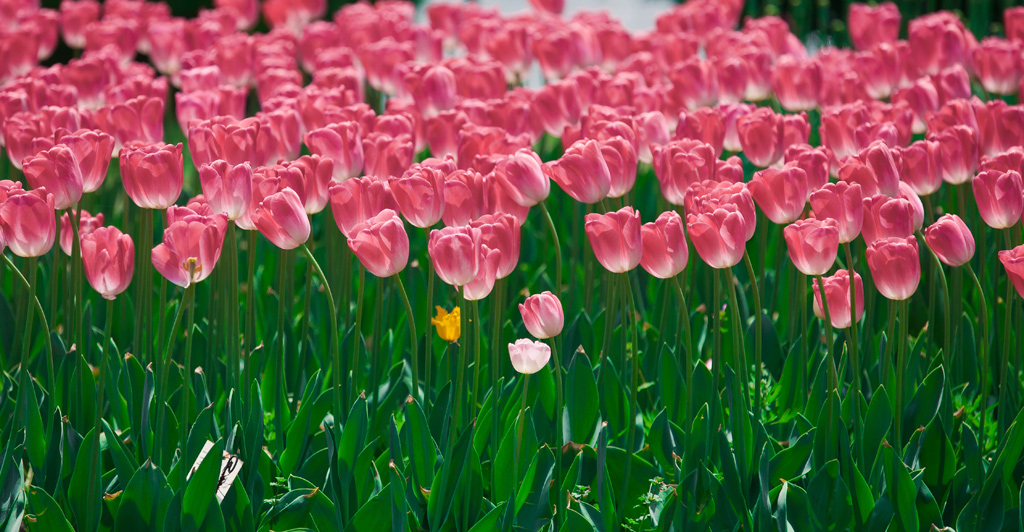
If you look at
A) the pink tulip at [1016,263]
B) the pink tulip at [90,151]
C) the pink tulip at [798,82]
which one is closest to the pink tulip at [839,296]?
the pink tulip at [1016,263]

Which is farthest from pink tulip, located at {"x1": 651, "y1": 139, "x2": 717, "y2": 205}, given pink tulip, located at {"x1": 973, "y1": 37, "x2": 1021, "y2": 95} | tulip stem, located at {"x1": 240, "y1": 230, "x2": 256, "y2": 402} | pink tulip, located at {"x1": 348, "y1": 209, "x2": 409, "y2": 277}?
pink tulip, located at {"x1": 973, "y1": 37, "x2": 1021, "y2": 95}

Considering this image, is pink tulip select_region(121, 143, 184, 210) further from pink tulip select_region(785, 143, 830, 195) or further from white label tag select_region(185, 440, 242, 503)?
pink tulip select_region(785, 143, 830, 195)

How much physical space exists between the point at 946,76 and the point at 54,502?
10.0 ft

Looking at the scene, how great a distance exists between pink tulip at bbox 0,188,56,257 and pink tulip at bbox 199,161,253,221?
0.31 meters

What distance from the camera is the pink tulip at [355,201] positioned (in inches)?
77.9

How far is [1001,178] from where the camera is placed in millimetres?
2023

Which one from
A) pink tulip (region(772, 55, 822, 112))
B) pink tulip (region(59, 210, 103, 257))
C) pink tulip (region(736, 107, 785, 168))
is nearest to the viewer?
pink tulip (region(59, 210, 103, 257))

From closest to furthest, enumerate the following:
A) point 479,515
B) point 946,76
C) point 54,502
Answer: point 54,502 < point 479,515 < point 946,76

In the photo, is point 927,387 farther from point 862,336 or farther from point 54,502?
point 54,502

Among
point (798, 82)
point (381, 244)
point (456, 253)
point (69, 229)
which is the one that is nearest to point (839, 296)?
point (456, 253)

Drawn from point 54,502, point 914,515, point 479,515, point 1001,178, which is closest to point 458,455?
point 479,515

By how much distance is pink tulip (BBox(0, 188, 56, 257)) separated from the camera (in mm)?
1844

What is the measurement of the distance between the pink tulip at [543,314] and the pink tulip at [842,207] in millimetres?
626

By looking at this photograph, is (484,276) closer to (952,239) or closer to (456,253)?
(456,253)
